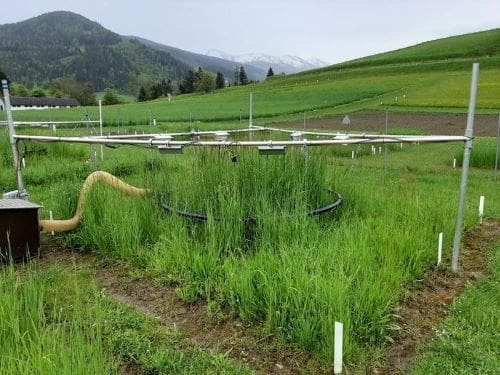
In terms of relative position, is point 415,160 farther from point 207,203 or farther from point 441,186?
point 207,203

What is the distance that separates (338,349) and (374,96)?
50482mm

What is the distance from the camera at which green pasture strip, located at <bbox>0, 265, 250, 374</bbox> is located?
2408mm

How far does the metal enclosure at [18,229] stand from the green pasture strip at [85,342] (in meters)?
1.13

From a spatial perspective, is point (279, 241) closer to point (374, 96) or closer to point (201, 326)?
point (201, 326)

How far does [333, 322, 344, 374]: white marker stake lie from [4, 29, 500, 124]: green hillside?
22344mm

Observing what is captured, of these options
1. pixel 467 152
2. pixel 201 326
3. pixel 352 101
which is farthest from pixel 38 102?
pixel 467 152

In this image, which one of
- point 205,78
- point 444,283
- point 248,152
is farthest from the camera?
point 205,78

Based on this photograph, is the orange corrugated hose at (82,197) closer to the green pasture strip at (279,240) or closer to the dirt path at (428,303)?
the green pasture strip at (279,240)

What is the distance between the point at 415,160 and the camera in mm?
13203

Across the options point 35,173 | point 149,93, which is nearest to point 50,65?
point 149,93

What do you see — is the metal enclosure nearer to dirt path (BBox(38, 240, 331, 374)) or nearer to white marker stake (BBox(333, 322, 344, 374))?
dirt path (BBox(38, 240, 331, 374))

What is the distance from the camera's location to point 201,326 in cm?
345

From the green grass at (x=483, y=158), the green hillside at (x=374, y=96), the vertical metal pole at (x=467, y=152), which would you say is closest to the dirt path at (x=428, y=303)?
the vertical metal pole at (x=467, y=152)

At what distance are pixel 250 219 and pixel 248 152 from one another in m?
1.03
